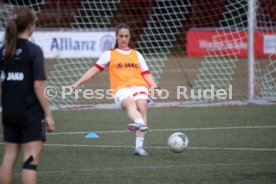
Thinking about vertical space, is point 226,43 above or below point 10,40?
above

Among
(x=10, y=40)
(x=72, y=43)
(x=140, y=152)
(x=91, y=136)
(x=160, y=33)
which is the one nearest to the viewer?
(x=10, y=40)

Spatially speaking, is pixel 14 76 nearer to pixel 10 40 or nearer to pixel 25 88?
pixel 25 88

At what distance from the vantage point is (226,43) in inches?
920

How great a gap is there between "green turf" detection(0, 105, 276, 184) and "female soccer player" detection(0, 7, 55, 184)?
143 cm

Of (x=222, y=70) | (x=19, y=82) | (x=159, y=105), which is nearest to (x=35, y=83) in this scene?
(x=19, y=82)

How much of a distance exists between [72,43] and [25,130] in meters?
10.1

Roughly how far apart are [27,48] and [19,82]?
0.92 ft

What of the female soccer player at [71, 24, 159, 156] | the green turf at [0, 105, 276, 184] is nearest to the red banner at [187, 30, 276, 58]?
the green turf at [0, 105, 276, 184]

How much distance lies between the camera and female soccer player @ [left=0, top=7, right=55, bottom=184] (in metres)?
5.37

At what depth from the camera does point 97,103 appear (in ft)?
50.1

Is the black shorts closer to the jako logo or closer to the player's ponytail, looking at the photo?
the jako logo

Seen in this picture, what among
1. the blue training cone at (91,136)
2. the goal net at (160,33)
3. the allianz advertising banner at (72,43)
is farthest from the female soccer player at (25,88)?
the allianz advertising banner at (72,43)

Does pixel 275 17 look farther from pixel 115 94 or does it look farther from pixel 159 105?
pixel 115 94
